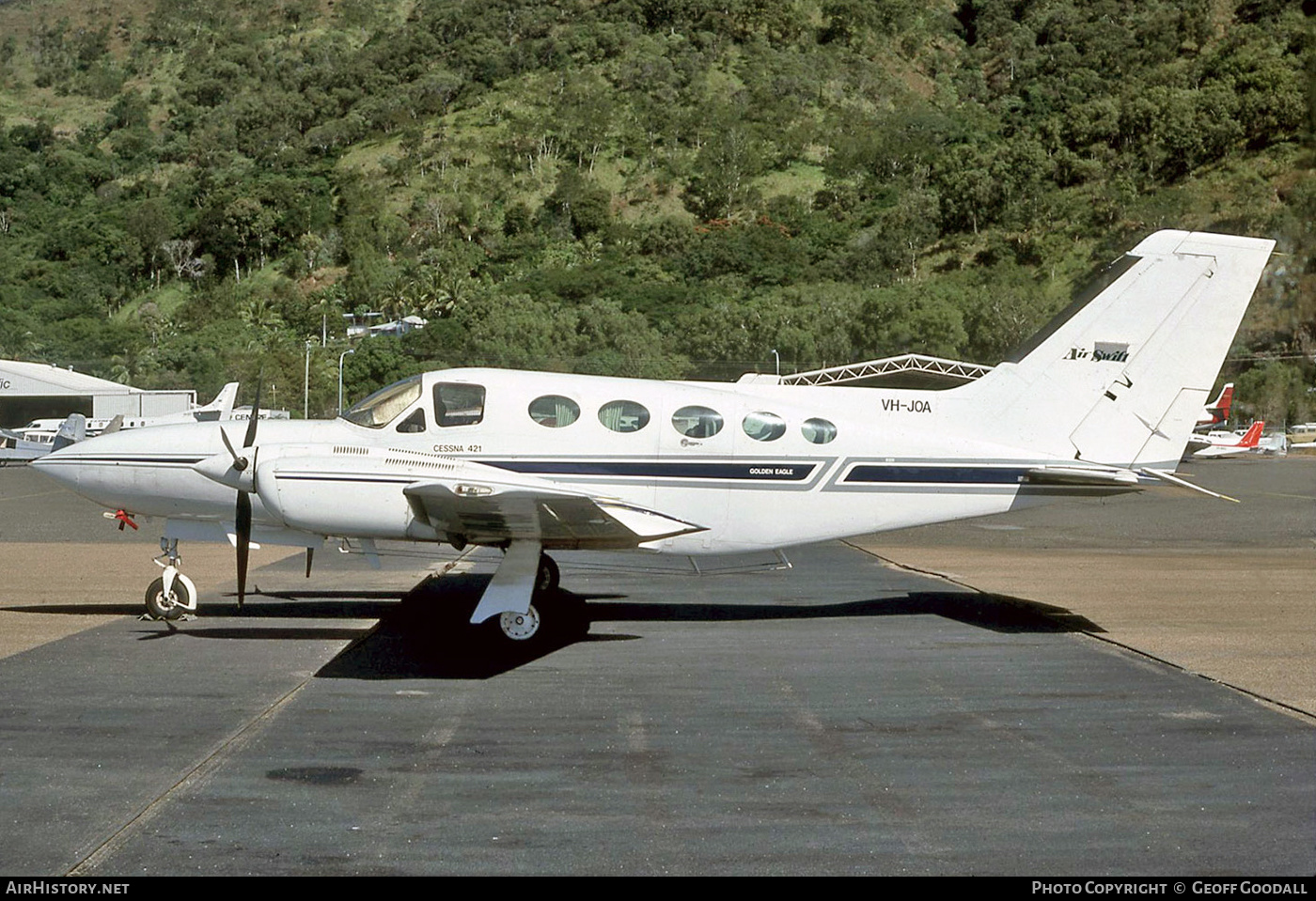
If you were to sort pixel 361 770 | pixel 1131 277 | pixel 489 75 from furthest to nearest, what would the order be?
pixel 489 75 < pixel 1131 277 < pixel 361 770

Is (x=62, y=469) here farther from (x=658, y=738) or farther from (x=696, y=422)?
(x=658, y=738)

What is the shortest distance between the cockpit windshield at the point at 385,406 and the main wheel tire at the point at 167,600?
253cm

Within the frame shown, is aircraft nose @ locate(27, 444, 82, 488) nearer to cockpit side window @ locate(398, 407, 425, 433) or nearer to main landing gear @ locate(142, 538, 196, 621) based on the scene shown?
main landing gear @ locate(142, 538, 196, 621)

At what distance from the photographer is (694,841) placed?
696 cm

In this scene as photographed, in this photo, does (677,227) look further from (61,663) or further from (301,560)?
(61,663)

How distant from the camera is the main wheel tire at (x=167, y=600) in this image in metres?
14.1

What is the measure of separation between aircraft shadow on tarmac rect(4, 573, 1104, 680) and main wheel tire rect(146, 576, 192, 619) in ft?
0.52

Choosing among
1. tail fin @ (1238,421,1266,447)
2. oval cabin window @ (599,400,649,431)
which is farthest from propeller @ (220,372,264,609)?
tail fin @ (1238,421,1266,447)

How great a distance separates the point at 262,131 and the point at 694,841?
575 feet

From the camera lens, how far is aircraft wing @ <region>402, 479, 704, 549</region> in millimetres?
11961

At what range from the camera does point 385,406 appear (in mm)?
14023

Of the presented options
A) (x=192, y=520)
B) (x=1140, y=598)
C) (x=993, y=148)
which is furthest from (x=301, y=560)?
(x=993, y=148)

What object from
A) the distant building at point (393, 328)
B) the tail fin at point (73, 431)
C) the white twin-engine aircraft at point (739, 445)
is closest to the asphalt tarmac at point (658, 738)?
the white twin-engine aircraft at point (739, 445)


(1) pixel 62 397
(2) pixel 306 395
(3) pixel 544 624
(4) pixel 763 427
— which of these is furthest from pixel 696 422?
(1) pixel 62 397
